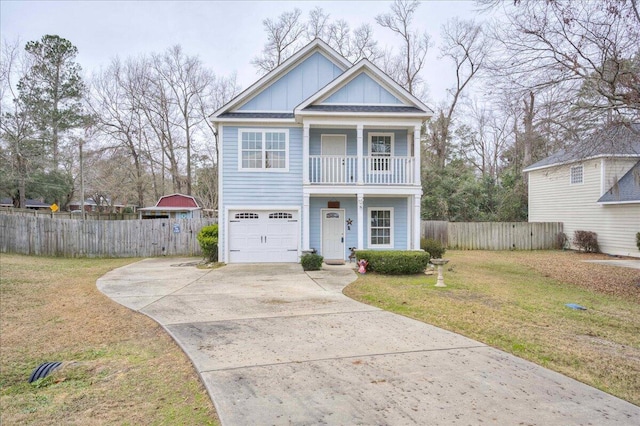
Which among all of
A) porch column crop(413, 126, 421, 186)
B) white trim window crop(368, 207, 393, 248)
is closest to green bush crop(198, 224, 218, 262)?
white trim window crop(368, 207, 393, 248)

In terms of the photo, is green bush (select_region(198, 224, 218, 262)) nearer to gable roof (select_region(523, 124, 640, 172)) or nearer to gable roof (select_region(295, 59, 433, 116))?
gable roof (select_region(295, 59, 433, 116))

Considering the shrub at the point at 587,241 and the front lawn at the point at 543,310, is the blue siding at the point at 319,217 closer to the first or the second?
the front lawn at the point at 543,310

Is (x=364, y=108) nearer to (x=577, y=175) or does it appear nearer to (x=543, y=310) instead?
(x=543, y=310)

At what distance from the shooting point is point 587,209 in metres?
19.8

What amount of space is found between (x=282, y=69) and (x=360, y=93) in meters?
3.35

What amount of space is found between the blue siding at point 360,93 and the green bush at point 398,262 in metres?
6.31

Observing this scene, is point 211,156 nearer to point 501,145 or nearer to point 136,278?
point 136,278

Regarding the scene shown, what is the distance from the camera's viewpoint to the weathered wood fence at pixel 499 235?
21688 mm

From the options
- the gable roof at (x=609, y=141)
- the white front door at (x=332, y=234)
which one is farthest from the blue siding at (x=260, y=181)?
the gable roof at (x=609, y=141)

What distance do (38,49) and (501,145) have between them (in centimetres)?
3866

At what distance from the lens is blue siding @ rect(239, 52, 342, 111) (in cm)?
1526

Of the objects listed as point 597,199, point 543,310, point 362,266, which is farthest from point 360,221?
point 597,199

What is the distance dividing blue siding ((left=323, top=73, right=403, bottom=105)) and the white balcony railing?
7.42 ft

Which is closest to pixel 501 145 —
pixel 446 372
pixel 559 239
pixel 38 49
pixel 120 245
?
pixel 559 239
